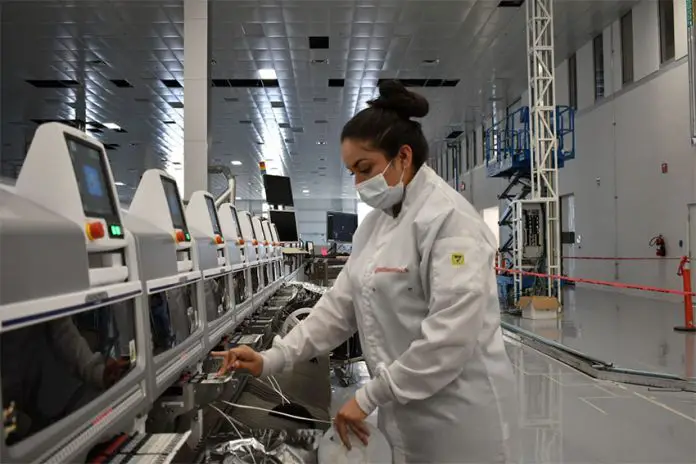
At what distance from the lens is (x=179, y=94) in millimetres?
15383

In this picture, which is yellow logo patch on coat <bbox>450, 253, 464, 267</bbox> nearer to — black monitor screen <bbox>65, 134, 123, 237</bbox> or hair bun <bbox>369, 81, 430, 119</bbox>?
hair bun <bbox>369, 81, 430, 119</bbox>

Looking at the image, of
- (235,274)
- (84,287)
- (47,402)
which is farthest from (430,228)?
(235,274)

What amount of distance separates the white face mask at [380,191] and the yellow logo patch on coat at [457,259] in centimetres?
31

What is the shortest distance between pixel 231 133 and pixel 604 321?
15003 mm

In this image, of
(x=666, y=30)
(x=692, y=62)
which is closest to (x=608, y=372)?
(x=692, y=62)

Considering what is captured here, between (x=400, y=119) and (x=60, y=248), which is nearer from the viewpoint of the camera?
(x=60, y=248)

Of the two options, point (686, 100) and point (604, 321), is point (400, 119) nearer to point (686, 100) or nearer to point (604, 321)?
point (604, 321)

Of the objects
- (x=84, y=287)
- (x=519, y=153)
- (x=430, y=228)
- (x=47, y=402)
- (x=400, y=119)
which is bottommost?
(x=47, y=402)

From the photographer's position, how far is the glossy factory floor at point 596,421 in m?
3.34

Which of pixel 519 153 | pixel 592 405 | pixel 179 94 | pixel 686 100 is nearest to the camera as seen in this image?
pixel 592 405

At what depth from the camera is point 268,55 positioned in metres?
12.7

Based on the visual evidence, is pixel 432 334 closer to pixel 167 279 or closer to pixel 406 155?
pixel 406 155

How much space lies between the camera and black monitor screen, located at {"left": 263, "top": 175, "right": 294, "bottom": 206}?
9.38m

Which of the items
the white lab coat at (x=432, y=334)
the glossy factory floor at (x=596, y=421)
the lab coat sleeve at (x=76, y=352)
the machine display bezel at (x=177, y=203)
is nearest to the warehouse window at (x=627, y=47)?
the glossy factory floor at (x=596, y=421)
